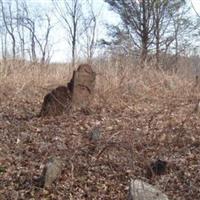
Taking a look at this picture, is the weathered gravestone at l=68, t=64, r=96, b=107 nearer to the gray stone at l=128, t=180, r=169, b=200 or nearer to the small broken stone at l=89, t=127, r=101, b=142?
the small broken stone at l=89, t=127, r=101, b=142

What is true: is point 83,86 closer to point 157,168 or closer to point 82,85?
point 82,85

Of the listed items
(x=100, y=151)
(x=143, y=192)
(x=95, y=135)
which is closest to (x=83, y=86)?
(x=95, y=135)

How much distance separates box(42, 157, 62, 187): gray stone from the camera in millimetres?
6074

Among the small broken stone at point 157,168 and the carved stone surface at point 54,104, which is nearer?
the small broken stone at point 157,168

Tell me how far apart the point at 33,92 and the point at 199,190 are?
8.32 m

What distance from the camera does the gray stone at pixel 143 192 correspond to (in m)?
5.36

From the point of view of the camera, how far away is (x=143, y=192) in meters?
5.41

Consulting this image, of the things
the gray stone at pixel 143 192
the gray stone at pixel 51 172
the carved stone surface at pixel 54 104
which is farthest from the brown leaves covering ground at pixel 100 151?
the gray stone at pixel 143 192

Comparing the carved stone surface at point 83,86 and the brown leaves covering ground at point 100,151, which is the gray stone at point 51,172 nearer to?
the brown leaves covering ground at point 100,151

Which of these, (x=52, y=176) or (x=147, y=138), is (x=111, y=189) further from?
(x=147, y=138)

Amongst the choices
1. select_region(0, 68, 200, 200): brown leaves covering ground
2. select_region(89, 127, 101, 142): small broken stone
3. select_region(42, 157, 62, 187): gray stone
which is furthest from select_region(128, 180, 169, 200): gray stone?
select_region(89, 127, 101, 142): small broken stone

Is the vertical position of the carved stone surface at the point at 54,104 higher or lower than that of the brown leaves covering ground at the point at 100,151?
higher

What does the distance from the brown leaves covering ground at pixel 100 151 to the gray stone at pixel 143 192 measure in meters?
0.39

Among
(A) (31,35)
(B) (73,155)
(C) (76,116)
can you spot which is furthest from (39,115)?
(A) (31,35)
